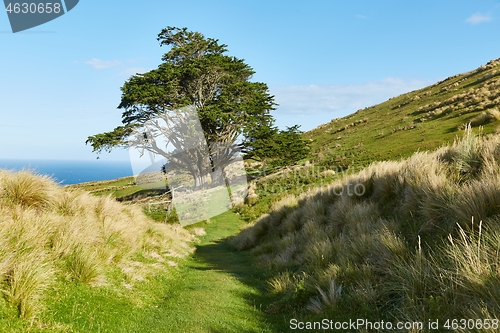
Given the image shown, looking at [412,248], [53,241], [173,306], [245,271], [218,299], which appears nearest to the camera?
[412,248]

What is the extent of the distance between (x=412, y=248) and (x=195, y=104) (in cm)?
2741

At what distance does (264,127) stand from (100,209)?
20.1 meters

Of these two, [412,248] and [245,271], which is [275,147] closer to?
[245,271]

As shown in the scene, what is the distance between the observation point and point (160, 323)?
16.8ft

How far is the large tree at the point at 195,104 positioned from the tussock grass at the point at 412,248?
18.4m

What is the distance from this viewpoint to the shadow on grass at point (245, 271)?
18.8 ft

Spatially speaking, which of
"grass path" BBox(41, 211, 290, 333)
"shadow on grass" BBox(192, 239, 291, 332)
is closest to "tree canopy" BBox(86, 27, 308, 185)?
"shadow on grass" BBox(192, 239, 291, 332)

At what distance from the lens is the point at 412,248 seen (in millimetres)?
5633

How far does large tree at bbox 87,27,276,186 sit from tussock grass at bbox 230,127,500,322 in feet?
60.5

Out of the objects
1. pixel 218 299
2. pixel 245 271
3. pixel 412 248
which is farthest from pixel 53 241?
pixel 412 248

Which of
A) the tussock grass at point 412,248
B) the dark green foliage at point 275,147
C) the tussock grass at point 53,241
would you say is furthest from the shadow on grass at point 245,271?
the dark green foliage at point 275,147

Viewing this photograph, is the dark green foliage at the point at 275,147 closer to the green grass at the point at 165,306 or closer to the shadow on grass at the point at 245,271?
the shadow on grass at the point at 245,271

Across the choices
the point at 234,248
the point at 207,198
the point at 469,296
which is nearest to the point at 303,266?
the point at 469,296

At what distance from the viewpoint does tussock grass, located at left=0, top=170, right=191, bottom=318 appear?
14.0ft
